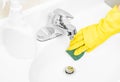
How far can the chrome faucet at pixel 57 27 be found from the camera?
769 millimetres

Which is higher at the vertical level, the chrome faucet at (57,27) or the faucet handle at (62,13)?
the faucet handle at (62,13)

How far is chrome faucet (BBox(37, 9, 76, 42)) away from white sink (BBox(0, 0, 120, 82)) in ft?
0.09

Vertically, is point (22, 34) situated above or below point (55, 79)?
above

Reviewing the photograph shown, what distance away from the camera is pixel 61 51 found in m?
0.87

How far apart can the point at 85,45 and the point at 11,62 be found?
9.3 inches

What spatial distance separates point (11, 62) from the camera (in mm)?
718

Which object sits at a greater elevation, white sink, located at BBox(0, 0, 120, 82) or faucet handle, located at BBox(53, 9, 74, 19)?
faucet handle, located at BBox(53, 9, 74, 19)

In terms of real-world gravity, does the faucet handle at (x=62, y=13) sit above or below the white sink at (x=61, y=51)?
above

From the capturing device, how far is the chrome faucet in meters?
0.77

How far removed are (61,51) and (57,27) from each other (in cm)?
12

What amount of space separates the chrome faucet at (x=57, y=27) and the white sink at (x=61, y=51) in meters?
0.03

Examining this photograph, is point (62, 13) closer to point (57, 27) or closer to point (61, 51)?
point (57, 27)

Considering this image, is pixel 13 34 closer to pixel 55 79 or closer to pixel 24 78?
pixel 24 78

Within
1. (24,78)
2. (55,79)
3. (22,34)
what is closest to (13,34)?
(22,34)
